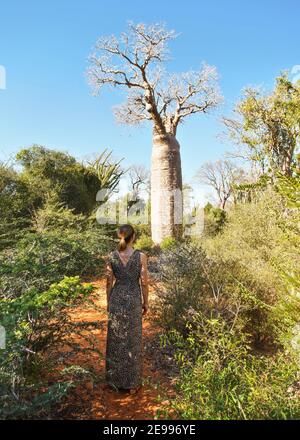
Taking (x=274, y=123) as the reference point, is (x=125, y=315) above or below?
below

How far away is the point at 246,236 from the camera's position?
677 cm

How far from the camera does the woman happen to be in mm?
3193

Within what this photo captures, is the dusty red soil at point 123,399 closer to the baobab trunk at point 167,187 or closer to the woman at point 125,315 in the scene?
the woman at point 125,315

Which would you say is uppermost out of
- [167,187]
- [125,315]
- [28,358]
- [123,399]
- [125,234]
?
[167,187]

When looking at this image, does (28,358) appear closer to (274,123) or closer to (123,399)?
(123,399)

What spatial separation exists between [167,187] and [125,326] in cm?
855

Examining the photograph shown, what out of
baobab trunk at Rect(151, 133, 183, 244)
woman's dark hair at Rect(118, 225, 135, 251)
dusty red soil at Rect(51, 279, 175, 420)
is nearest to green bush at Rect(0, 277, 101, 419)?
dusty red soil at Rect(51, 279, 175, 420)

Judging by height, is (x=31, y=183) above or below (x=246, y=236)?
above

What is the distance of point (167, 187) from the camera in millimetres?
11445

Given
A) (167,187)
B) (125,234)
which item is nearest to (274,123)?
(167,187)
